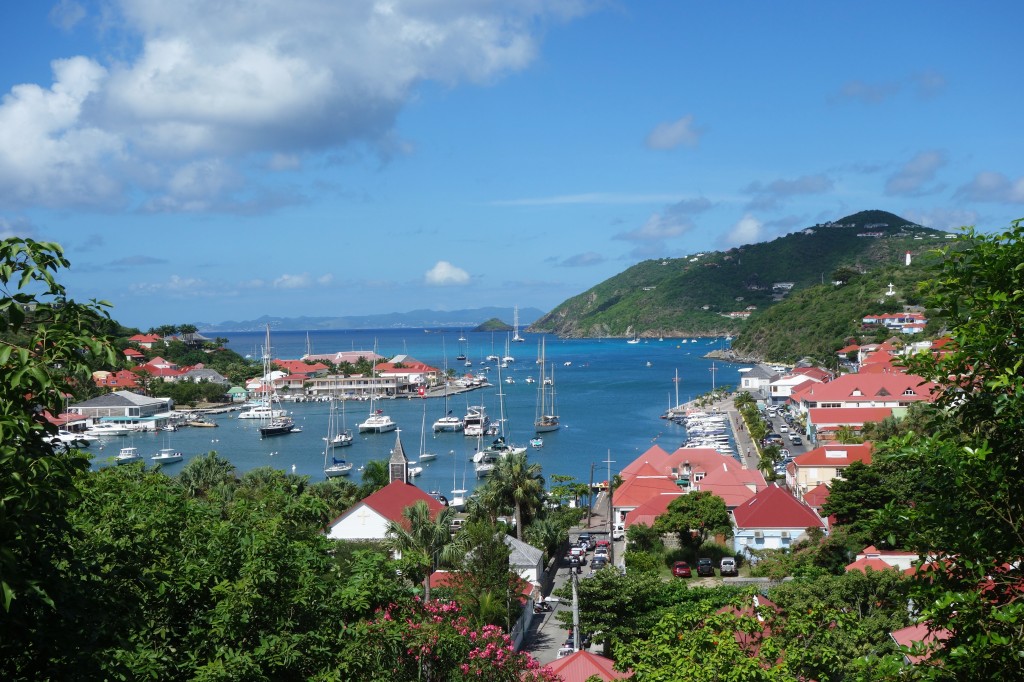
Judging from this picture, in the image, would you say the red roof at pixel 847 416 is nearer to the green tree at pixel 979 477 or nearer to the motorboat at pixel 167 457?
the motorboat at pixel 167 457

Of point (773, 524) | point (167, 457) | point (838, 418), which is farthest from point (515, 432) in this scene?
point (773, 524)

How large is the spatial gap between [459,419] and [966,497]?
59215 mm

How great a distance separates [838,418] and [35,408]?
1765 inches

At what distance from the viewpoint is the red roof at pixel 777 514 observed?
23.8 m

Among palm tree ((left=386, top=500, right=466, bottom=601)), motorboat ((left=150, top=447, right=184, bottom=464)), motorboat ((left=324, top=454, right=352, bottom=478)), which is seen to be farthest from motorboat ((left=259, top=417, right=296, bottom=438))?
palm tree ((left=386, top=500, right=466, bottom=601))

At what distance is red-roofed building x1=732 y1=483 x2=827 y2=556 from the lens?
23.7 meters

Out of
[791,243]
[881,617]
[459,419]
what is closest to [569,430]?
[459,419]

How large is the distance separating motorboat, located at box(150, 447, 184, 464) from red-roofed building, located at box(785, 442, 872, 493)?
3439 centimetres

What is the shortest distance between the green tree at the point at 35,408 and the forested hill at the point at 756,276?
15539 cm

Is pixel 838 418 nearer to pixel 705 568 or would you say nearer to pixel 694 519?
pixel 694 519

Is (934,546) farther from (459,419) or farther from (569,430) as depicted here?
(459,419)

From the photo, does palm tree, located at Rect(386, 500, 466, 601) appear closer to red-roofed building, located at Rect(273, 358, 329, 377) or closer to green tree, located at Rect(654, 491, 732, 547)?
green tree, located at Rect(654, 491, 732, 547)

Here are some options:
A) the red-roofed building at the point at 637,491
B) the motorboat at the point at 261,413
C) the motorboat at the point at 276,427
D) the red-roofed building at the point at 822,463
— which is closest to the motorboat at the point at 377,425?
the motorboat at the point at 276,427

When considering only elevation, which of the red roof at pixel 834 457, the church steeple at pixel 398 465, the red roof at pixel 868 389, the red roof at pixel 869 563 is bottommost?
the red roof at pixel 869 563
